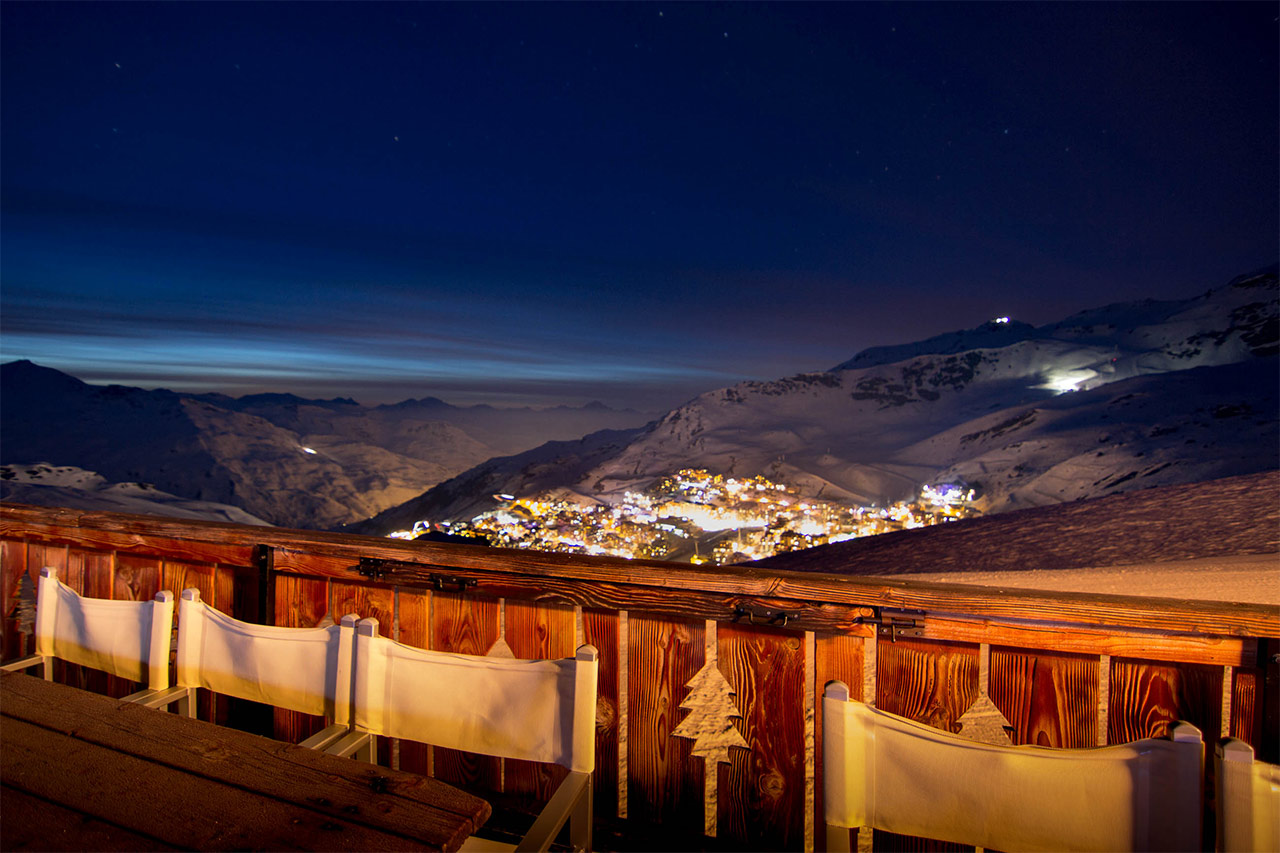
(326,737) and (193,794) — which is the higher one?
(193,794)

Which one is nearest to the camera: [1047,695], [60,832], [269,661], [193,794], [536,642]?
[60,832]

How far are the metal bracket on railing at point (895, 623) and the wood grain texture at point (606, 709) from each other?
66 centimetres

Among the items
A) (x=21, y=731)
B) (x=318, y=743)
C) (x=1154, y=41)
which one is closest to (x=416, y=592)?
(x=318, y=743)

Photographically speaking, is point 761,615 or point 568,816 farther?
point 761,615

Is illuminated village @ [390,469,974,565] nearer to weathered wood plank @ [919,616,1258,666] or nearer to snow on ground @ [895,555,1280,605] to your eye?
snow on ground @ [895,555,1280,605]

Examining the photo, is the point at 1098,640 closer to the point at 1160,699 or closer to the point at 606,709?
the point at 1160,699

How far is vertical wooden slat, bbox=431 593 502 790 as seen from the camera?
180 cm

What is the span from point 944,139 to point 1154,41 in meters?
33.5

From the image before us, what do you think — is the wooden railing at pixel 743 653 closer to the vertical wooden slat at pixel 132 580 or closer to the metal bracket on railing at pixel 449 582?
the metal bracket on railing at pixel 449 582

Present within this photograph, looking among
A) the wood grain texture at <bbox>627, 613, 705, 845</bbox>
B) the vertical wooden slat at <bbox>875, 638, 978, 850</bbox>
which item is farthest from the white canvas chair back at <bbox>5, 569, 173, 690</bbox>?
the vertical wooden slat at <bbox>875, 638, 978, 850</bbox>

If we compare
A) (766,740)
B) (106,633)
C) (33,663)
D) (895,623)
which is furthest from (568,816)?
(33,663)

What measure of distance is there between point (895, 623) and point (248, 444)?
4272 inches

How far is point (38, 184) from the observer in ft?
58.7

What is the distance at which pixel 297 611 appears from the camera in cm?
205
